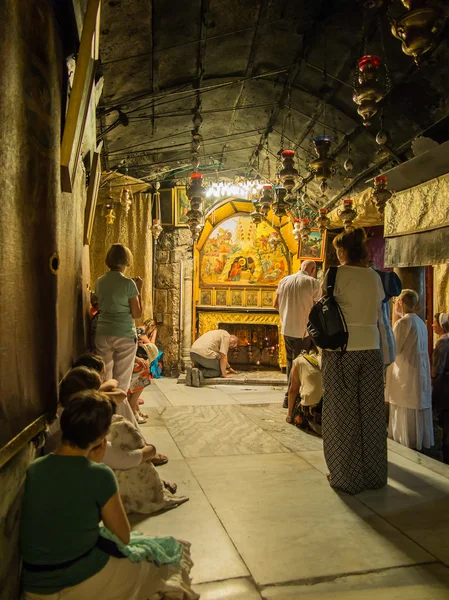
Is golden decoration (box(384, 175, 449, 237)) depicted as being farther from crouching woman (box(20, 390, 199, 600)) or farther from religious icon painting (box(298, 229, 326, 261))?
crouching woman (box(20, 390, 199, 600))

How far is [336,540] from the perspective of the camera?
8.78 feet

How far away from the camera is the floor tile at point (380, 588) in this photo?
2.14 m

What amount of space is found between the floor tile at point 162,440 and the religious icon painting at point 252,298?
22.5ft

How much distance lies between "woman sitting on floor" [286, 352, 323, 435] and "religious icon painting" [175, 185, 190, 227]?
6329 millimetres

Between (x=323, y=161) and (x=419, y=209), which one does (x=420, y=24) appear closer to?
(x=323, y=161)

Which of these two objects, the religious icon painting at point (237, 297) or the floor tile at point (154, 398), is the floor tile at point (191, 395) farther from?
the religious icon painting at point (237, 297)

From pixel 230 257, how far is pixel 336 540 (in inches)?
375

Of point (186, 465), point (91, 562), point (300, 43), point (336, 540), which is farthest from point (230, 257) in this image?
point (91, 562)

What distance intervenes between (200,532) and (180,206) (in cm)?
904

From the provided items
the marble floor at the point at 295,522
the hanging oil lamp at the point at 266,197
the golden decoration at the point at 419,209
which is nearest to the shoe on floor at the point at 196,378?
the hanging oil lamp at the point at 266,197

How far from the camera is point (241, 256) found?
1191cm

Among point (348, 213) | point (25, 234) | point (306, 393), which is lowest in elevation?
point (306, 393)

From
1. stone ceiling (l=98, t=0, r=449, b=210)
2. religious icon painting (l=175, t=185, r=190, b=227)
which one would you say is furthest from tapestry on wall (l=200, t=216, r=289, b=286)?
stone ceiling (l=98, t=0, r=449, b=210)

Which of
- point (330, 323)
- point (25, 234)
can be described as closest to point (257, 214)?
point (330, 323)
